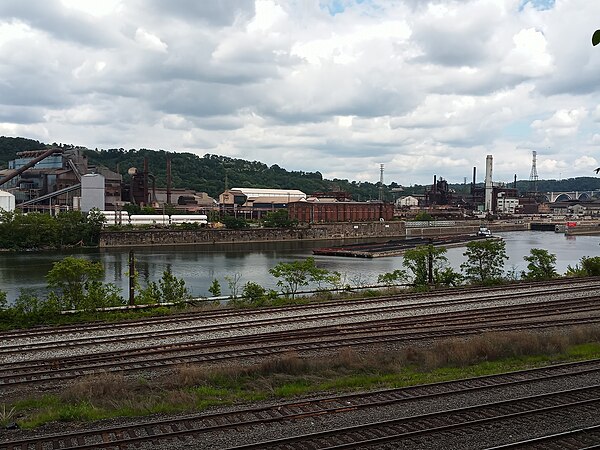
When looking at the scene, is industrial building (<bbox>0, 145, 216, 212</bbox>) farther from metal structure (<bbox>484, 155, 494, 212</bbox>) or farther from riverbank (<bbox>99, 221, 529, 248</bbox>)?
metal structure (<bbox>484, 155, 494, 212</bbox>)

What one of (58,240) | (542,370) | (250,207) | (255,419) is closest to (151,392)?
(255,419)

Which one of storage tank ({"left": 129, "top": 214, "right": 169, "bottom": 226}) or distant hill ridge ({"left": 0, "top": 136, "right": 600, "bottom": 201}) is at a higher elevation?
distant hill ridge ({"left": 0, "top": 136, "right": 600, "bottom": 201})

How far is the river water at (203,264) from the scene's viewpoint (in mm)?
28094

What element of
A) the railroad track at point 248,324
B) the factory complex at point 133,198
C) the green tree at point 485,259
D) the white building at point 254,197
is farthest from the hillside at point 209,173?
the railroad track at point 248,324

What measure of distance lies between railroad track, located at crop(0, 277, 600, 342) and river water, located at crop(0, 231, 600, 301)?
20.6ft

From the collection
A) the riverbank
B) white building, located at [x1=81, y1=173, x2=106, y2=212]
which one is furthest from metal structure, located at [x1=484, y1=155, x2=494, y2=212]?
white building, located at [x1=81, y1=173, x2=106, y2=212]

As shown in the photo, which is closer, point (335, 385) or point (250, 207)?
point (335, 385)

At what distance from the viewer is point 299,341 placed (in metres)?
11.3

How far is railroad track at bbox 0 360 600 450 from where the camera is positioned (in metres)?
5.81

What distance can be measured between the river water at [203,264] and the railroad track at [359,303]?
6.27 metres

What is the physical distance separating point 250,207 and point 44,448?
79.8 m

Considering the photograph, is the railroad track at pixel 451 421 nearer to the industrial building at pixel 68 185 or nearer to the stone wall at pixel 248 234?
the stone wall at pixel 248 234

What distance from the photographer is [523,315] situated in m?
14.4

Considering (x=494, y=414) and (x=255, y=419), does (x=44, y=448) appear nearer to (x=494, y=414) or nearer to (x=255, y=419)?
(x=255, y=419)
